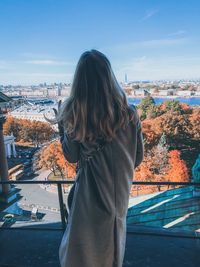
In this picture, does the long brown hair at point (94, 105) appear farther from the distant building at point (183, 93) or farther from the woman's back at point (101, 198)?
the distant building at point (183, 93)

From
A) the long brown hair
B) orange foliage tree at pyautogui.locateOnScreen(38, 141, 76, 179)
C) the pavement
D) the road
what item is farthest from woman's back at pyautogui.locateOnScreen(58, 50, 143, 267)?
orange foliage tree at pyautogui.locateOnScreen(38, 141, 76, 179)

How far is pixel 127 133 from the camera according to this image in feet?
5.04

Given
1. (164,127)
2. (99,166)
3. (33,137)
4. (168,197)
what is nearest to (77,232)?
(99,166)

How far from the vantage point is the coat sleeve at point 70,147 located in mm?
1520

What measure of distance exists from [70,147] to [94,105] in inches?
10.1

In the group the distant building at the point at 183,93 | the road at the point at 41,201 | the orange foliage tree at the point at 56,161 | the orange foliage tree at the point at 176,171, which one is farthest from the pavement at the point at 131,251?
the distant building at the point at 183,93

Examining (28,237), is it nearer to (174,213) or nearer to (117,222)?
(117,222)

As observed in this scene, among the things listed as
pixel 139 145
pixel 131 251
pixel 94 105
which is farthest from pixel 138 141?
pixel 131 251

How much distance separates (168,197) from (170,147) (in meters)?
19.4

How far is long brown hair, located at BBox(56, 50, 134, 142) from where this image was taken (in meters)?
1.46

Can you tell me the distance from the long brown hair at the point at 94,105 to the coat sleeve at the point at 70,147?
4 cm

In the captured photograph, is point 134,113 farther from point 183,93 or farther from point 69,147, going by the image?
point 183,93

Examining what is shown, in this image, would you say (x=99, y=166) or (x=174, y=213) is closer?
(x=99, y=166)

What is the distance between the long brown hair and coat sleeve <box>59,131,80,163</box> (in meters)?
0.04
